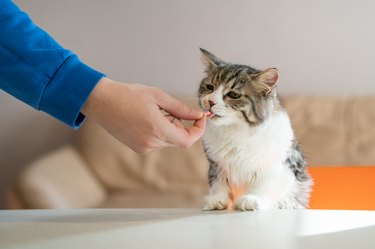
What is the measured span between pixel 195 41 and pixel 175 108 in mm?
2007

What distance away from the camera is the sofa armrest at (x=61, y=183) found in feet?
7.64

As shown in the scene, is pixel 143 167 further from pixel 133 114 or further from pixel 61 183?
pixel 133 114

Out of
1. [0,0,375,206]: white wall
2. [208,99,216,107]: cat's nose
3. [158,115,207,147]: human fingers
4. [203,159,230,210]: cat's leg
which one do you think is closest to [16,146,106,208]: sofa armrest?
[0,0,375,206]: white wall

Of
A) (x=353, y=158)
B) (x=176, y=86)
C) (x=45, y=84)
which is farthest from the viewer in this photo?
(x=176, y=86)

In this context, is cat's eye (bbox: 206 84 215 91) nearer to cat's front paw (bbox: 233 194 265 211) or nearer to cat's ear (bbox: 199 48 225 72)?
cat's ear (bbox: 199 48 225 72)

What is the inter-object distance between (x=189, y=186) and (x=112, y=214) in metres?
1.70

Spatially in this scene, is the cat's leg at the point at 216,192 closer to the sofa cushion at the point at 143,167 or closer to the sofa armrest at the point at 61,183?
the sofa armrest at the point at 61,183

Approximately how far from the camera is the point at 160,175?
2717mm

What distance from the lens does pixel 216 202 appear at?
1242 mm

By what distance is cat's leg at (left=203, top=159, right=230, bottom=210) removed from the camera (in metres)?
1.23

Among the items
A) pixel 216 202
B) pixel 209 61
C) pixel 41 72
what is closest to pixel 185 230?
pixel 41 72

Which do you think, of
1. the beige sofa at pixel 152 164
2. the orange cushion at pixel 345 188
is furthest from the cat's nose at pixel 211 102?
the beige sofa at pixel 152 164

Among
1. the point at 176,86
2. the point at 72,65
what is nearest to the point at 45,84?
the point at 72,65

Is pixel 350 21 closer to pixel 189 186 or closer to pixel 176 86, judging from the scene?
pixel 176 86
